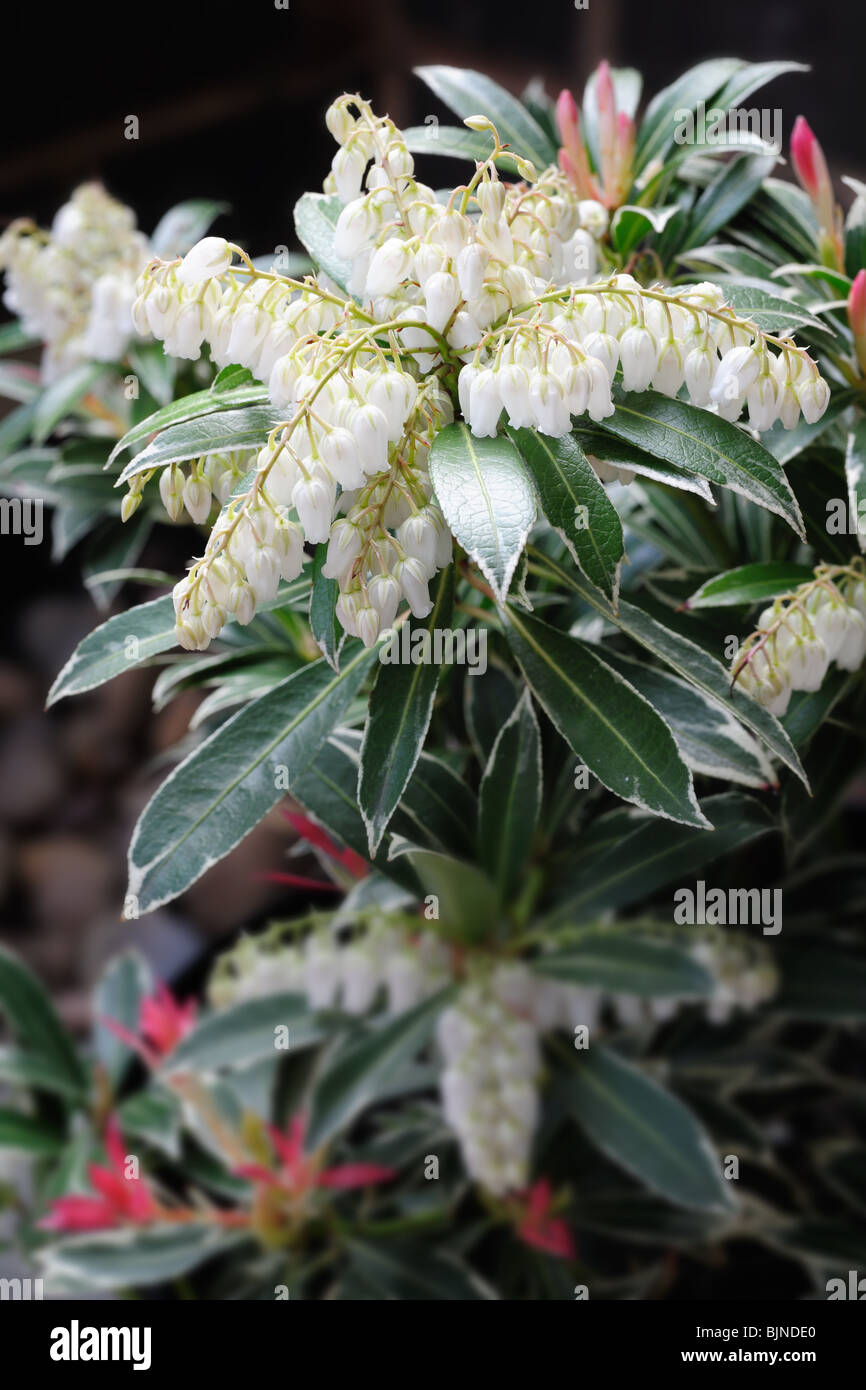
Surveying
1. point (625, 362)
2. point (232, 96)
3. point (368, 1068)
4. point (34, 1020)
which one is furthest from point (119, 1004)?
point (232, 96)

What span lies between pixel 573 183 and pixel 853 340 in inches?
8.1

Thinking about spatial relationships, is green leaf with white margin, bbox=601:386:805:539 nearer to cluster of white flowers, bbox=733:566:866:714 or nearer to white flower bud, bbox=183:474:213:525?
cluster of white flowers, bbox=733:566:866:714

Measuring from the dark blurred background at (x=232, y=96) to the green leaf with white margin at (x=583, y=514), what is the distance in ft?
3.22

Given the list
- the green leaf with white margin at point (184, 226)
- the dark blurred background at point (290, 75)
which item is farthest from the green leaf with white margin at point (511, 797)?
the dark blurred background at point (290, 75)

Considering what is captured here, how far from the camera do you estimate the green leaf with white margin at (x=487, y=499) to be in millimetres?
476

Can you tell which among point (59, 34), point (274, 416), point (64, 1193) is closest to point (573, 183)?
point (274, 416)

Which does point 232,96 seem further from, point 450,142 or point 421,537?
point 421,537

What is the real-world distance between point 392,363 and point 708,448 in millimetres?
150

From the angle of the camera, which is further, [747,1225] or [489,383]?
[747,1225]

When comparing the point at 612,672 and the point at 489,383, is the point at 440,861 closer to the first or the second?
the point at 612,672

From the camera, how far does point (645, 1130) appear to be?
2.80ft

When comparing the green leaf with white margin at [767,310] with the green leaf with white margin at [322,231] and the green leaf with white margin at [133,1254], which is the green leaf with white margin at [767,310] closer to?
the green leaf with white margin at [322,231]

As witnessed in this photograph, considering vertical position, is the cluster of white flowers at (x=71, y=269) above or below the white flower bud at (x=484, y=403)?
above
